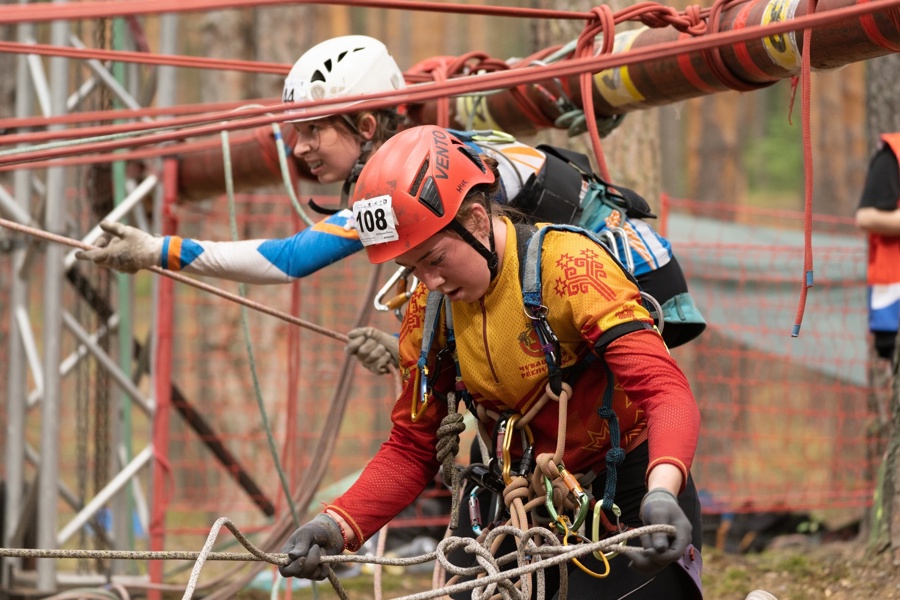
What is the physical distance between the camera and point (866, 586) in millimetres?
4430

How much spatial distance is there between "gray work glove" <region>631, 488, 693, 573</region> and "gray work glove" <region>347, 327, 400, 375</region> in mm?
1693

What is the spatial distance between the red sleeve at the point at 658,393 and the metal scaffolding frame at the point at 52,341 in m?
3.56

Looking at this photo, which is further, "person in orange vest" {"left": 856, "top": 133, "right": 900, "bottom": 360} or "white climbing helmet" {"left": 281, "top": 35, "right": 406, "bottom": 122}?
"person in orange vest" {"left": 856, "top": 133, "right": 900, "bottom": 360}

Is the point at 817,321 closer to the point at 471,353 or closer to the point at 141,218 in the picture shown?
the point at 141,218

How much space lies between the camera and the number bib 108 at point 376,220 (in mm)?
2541

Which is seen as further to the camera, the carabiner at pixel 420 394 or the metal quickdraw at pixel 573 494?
the carabiner at pixel 420 394

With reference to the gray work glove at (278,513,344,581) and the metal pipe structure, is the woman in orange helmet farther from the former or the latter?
the metal pipe structure

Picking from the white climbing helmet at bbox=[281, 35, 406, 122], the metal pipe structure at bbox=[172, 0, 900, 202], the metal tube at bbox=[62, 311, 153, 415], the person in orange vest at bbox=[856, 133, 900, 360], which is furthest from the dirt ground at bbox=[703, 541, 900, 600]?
the metal tube at bbox=[62, 311, 153, 415]

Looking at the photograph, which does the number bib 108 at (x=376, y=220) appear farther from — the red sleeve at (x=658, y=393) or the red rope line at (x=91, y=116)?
the red rope line at (x=91, y=116)

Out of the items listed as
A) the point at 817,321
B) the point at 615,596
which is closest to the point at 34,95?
the point at 615,596

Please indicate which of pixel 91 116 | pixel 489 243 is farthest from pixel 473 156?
pixel 91 116

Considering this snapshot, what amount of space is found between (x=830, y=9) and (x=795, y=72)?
337 millimetres

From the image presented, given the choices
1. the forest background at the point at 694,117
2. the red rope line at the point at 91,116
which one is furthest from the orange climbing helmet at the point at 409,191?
the red rope line at the point at 91,116

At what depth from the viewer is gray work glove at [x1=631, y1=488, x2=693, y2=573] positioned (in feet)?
7.12
